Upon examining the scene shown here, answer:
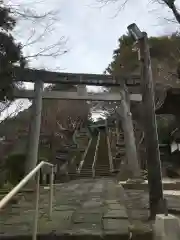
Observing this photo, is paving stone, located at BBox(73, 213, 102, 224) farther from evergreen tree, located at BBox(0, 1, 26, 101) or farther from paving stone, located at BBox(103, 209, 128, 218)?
evergreen tree, located at BBox(0, 1, 26, 101)

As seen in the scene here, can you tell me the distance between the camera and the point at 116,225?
12.3 feet

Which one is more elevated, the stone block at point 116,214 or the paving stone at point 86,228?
the stone block at point 116,214

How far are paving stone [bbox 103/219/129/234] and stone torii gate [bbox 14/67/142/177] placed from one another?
934cm

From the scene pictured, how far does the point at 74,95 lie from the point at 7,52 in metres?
7.50

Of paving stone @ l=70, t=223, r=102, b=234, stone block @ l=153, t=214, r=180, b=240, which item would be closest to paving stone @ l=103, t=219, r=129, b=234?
paving stone @ l=70, t=223, r=102, b=234

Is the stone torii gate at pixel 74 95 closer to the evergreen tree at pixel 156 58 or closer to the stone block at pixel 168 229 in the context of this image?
the evergreen tree at pixel 156 58

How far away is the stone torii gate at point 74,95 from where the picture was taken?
549 inches

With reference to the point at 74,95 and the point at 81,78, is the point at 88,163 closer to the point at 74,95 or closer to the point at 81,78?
A: the point at 74,95

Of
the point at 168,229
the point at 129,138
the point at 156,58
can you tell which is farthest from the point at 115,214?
the point at 156,58

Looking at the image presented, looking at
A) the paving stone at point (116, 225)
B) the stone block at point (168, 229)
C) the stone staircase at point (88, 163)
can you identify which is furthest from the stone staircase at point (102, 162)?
the stone block at point (168, 229)

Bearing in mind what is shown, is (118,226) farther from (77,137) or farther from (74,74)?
(77,137)

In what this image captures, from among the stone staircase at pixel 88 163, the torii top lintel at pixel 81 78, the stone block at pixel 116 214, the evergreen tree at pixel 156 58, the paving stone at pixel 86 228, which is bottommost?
the paving stone at pixel 86 228

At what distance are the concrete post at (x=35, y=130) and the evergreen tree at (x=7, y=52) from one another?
18.0 ft

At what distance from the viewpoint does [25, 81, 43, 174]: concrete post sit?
44.7ft
